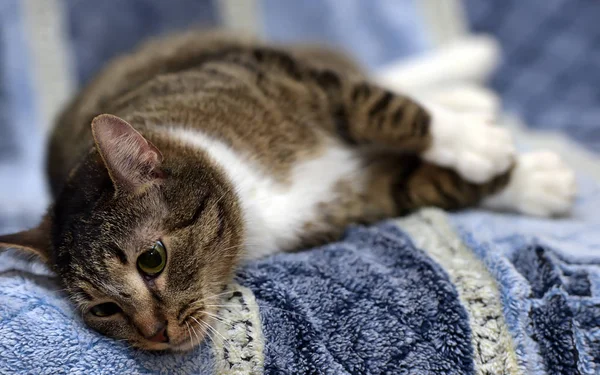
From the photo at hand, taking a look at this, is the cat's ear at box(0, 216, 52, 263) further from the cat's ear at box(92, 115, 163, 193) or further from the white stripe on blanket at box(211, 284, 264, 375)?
the white stripe on blanket at box(211, 284, 264, 375)

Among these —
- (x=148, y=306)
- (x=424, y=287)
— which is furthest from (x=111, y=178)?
(x=424, y=287)

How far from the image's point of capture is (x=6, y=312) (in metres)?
0.85

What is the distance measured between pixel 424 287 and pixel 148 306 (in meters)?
0.45

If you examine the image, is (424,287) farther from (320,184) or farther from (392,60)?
(392,60)

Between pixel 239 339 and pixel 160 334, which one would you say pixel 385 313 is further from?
Answer: pixel 160 334

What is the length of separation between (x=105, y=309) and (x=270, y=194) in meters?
0.39

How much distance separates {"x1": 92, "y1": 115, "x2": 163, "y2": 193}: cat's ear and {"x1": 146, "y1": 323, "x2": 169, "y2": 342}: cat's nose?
0.23m

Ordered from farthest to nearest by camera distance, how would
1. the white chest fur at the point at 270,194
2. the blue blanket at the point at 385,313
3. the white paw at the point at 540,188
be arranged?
the white paw at the point at 540,188, the white chest fur at the point at 270,194, the blue blanket at the point at 385,313

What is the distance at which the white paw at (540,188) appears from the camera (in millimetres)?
1233

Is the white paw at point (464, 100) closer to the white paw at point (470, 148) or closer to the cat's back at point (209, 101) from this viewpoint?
the white paw at point (470, 148)

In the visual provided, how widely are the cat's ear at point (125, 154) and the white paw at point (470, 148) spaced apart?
605mm

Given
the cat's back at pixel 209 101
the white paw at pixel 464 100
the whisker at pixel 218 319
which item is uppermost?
the cat's back at pixel 209 101

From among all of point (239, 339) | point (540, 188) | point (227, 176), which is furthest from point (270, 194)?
point (540, 188)

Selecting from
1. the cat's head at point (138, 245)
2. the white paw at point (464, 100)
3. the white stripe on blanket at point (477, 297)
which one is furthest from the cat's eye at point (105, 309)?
the white paw at point (464, 100)
